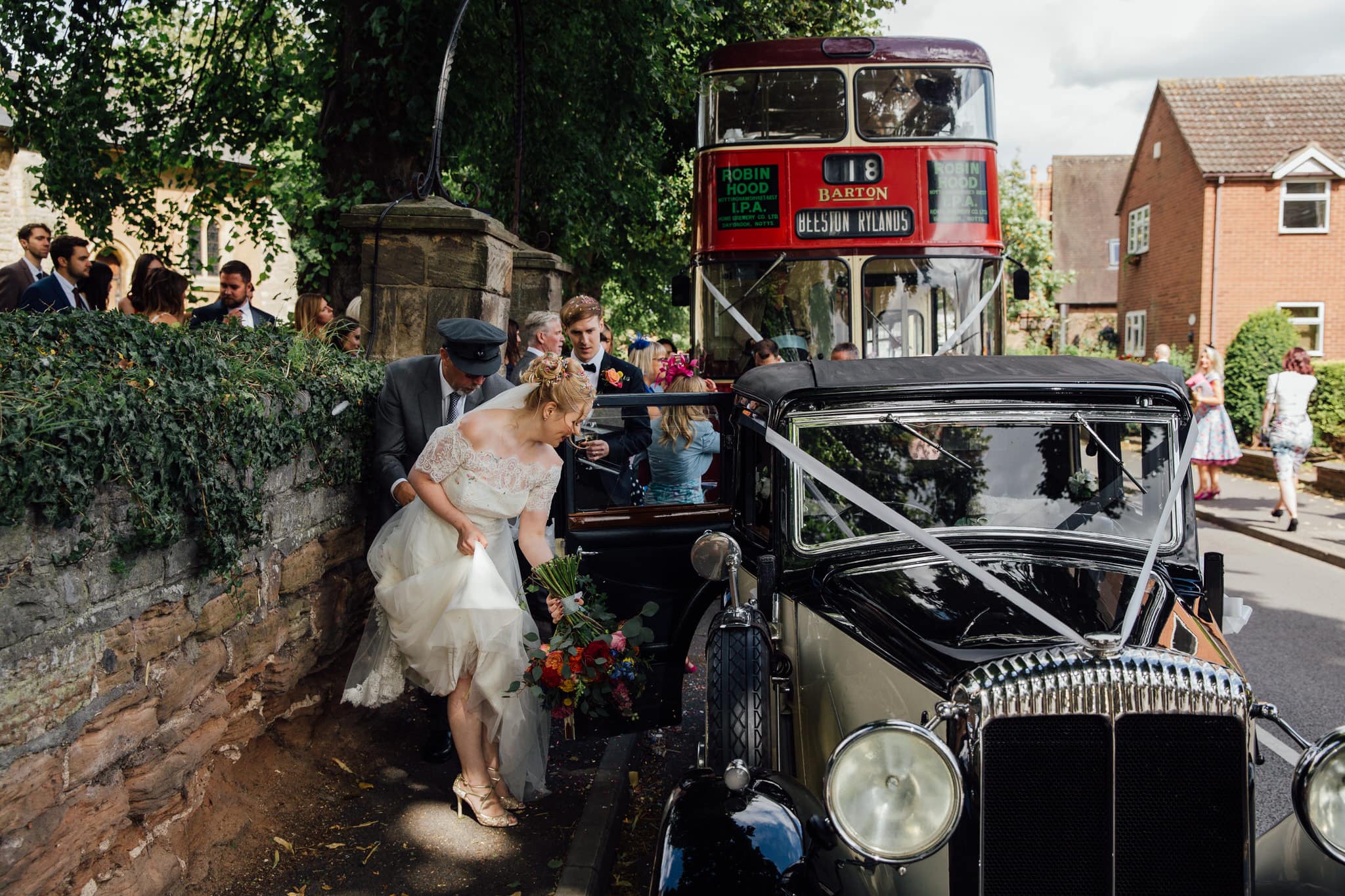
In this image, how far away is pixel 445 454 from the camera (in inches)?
178

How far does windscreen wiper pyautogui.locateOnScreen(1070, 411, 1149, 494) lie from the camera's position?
3836 mm

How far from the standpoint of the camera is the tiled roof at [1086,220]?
157 ft

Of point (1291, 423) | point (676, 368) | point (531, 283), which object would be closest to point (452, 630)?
point (676, 368)

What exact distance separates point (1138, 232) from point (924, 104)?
27.9 meters

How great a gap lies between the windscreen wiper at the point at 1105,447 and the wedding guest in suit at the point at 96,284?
19.4 feet

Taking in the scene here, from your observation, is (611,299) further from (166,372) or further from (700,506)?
(166,372)

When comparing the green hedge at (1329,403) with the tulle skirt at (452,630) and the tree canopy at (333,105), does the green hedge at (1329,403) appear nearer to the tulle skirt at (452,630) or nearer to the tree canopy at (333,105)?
the tree canopy at (333,105)

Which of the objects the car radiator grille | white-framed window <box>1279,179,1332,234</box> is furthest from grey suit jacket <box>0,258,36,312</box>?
white-framed window <box>1279,179,1332,234</box>

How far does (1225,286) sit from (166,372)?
30.5m

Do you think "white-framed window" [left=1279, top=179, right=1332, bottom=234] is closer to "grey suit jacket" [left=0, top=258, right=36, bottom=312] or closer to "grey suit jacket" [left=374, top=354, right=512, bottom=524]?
"grey suit jacket" [left=374, top=354, right=512, bottom=524]

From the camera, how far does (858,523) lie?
388 cm

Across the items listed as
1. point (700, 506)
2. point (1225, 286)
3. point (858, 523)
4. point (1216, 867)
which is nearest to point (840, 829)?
point (1216, 867)

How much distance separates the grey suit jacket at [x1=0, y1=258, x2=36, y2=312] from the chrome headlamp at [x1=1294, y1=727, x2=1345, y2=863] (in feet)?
25.1

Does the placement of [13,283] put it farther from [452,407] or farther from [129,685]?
[129,685]
